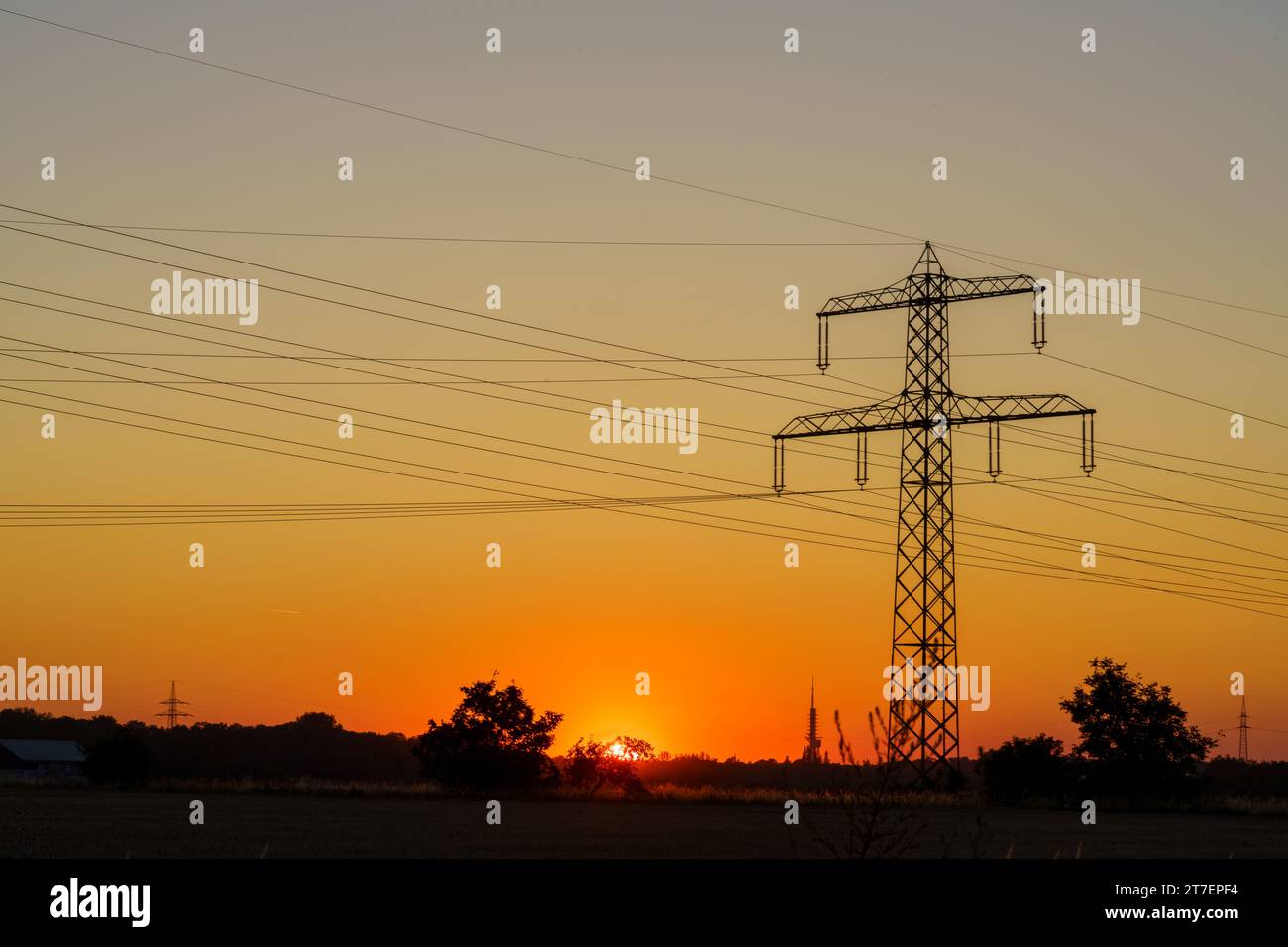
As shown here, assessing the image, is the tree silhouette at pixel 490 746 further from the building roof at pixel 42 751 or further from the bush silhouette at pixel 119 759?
the building roof at pixel 42 751

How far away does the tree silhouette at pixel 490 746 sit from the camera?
89.4 m

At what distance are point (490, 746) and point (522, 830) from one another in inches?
1480

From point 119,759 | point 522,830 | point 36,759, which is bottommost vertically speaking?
point 36,759

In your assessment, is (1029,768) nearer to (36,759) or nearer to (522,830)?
(522,830)

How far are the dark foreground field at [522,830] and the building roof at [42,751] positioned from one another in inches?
3937

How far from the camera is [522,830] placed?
53.5 meters

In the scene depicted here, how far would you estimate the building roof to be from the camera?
566 feet

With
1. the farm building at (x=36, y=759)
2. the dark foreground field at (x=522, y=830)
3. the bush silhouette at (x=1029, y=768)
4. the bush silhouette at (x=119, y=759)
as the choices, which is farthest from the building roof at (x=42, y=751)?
the bush silhouette at (x=1029, y=768)

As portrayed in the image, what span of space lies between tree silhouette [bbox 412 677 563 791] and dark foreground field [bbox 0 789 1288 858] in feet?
31.2

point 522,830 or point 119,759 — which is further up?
point 522,830


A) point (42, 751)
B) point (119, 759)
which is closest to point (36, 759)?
point (42, 751)
